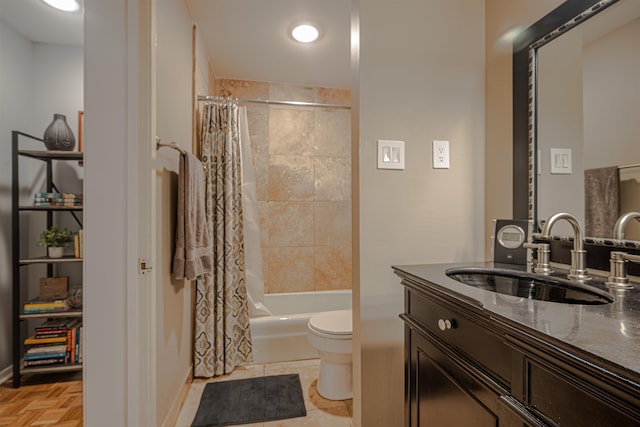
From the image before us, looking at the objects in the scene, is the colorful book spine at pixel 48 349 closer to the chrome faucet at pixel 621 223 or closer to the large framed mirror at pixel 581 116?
the large framed mirror at pixel 581 116

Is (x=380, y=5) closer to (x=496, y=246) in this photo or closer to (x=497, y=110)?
(x=497, y=110)

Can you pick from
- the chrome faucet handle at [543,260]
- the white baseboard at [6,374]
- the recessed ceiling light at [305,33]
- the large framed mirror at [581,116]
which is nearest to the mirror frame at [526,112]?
the large framed mirror at [581,116]

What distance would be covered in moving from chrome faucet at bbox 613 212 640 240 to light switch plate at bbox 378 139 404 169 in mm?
729

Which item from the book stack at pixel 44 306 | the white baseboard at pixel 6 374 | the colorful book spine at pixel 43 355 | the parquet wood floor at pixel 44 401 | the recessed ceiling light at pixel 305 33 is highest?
the recessed ceiling light at pixel 305 33

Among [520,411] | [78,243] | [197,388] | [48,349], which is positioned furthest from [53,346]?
[520,411]

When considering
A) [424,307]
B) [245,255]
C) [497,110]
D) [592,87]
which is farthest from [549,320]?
[245,255]

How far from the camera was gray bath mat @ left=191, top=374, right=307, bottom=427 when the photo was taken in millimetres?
1646

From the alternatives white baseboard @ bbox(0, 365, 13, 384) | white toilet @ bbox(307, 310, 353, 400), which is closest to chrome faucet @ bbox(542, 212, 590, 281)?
white toilet @ bbox(307, 310, 353, 400)

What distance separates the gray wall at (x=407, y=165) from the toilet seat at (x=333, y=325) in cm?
33

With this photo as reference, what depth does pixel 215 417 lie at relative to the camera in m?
1.65

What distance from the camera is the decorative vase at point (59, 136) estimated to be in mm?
2102

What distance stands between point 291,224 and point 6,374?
2.27 meters

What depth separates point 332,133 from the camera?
306 cm

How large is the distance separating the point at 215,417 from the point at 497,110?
2.13 m
